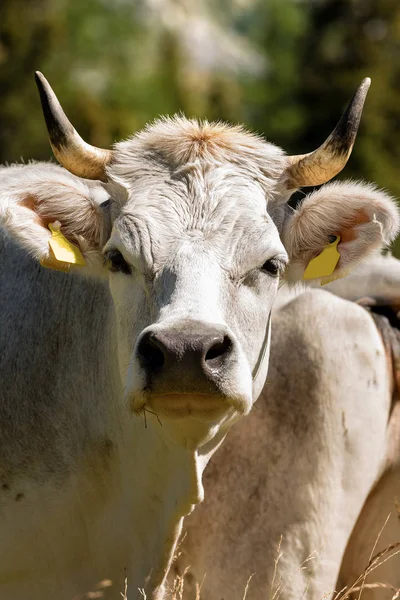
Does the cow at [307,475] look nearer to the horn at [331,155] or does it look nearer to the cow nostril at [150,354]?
the horn at [331,155]

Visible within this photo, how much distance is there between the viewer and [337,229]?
6172 mm

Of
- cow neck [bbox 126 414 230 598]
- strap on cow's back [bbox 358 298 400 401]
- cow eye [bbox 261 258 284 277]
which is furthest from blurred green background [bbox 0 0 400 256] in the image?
cow eye [bbox 261 258 284 277]

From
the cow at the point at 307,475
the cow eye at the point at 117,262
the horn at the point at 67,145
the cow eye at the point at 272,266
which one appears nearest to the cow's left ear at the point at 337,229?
the cow eye at the point at 272,266

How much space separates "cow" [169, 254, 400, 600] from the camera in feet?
22.6

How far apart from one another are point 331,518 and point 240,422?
2.60 ft

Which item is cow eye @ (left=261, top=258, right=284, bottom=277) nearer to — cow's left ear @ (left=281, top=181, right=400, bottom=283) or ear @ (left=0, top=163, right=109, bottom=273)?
cow's left ear @ (left=281, top=181, right=400, bottom=283)

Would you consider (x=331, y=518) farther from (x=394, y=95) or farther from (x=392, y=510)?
(x=394, y=95)

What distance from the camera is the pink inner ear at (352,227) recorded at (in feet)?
19.9

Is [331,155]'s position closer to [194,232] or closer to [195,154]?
[195,154]

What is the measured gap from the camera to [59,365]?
629 centimetres

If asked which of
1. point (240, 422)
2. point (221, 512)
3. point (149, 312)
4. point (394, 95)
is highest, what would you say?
point (149, 312)

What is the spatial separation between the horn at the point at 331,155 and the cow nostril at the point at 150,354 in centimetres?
149

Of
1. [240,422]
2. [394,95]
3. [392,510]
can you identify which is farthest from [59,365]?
[394,95]

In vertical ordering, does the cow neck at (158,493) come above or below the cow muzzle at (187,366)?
below
